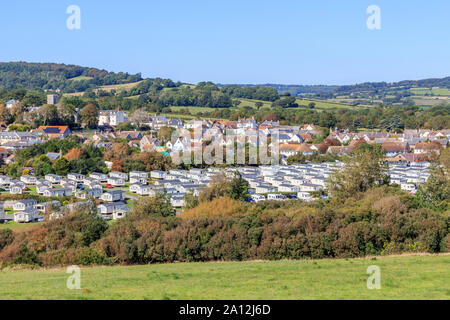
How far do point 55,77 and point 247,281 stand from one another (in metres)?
146

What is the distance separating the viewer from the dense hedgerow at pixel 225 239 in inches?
578

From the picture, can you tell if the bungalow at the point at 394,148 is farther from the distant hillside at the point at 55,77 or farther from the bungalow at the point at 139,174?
the distant hillside at the point at 55,77

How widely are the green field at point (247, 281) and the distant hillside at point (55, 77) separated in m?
119

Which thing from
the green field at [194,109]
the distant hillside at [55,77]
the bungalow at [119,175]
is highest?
the distant hillside at [55,77]

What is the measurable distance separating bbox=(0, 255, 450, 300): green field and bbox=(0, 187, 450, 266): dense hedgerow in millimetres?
1021

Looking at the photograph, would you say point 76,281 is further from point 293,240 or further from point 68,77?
point 68,77

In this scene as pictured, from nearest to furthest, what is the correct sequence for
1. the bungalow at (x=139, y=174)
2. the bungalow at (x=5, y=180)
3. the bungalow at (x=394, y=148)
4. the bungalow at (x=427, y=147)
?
the bungalow at (x=5, y=180) < the bungalow at (x=139, y=174) < the bungalow at (x=427, y=147) < the bungalow at (x=394, y=148)

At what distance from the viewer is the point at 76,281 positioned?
34.6 feet

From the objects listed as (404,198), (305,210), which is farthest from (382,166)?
(305,210)

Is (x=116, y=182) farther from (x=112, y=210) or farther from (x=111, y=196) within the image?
(x=112, y=210)

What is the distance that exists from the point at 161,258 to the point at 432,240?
26.5 feet

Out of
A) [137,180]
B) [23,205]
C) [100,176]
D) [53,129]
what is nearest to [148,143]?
[53,129]

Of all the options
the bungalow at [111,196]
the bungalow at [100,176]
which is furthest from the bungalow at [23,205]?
the bungalow at [100,176]

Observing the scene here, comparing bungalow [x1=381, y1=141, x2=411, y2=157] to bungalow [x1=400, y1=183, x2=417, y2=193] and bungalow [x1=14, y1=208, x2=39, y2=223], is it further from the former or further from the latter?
bungalow [x1=14, y1=208, x2=39, y2=223]
